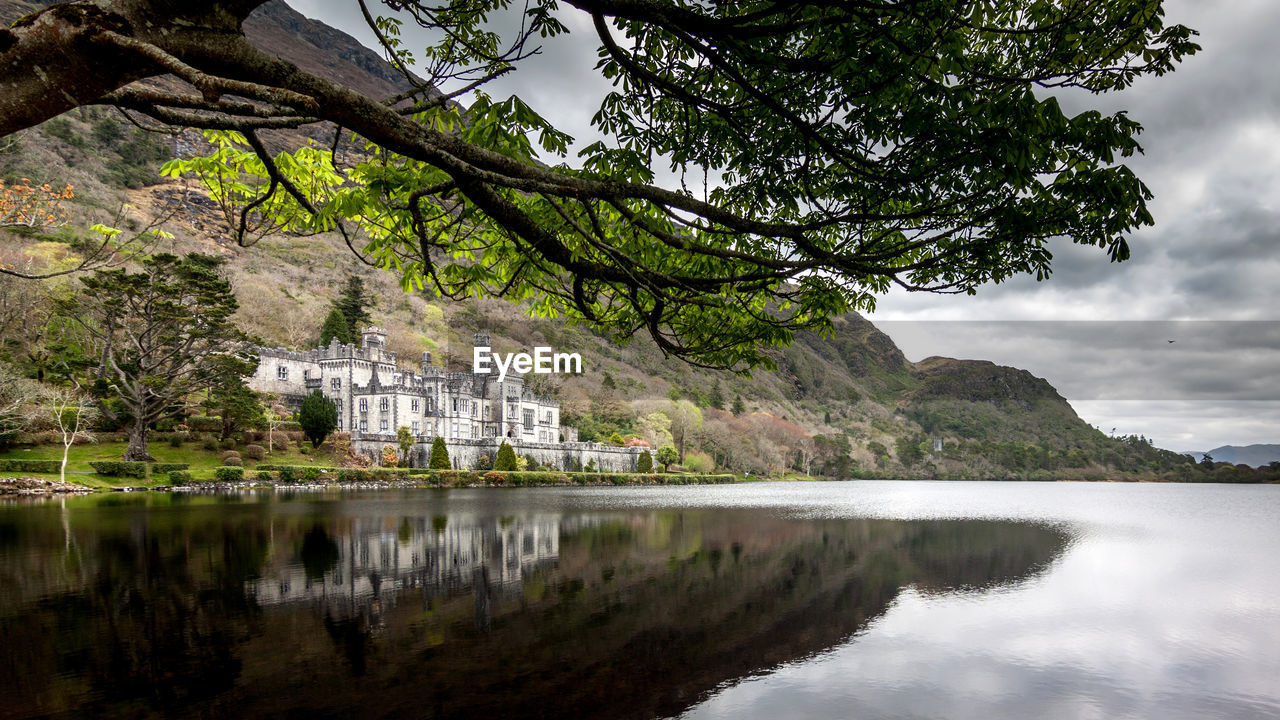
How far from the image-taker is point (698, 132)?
738 centimetres

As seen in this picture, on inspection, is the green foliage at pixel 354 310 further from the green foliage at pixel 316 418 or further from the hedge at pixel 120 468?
the hedge at pixel 120 468

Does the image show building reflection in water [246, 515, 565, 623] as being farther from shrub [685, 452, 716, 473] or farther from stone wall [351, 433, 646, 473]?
shrub [685, 452, 716, 473]

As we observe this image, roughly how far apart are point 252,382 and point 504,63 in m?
69.4

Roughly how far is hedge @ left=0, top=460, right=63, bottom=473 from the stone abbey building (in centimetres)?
2353

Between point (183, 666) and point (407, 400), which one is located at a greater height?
point (407, 400)

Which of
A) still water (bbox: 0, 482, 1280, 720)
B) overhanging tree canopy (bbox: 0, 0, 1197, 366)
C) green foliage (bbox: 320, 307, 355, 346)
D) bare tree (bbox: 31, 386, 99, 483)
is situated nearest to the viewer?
overhanging tree canopy (bbox: 0, 0, 1197, 366)

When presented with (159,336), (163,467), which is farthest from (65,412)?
(163,467)

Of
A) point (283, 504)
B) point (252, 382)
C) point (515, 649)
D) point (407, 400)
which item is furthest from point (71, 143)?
point (515, 649)

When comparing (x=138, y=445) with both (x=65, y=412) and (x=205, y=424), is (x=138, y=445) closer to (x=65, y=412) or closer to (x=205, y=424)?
(x=65, y=412)

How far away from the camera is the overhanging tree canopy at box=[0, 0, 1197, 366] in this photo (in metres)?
3.88

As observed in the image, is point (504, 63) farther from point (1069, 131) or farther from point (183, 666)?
point (183, 666)

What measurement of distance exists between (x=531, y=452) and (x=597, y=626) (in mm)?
63293

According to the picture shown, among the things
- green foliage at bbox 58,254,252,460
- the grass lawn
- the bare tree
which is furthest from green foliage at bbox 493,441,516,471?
the bare tree

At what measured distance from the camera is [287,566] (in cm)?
1358
